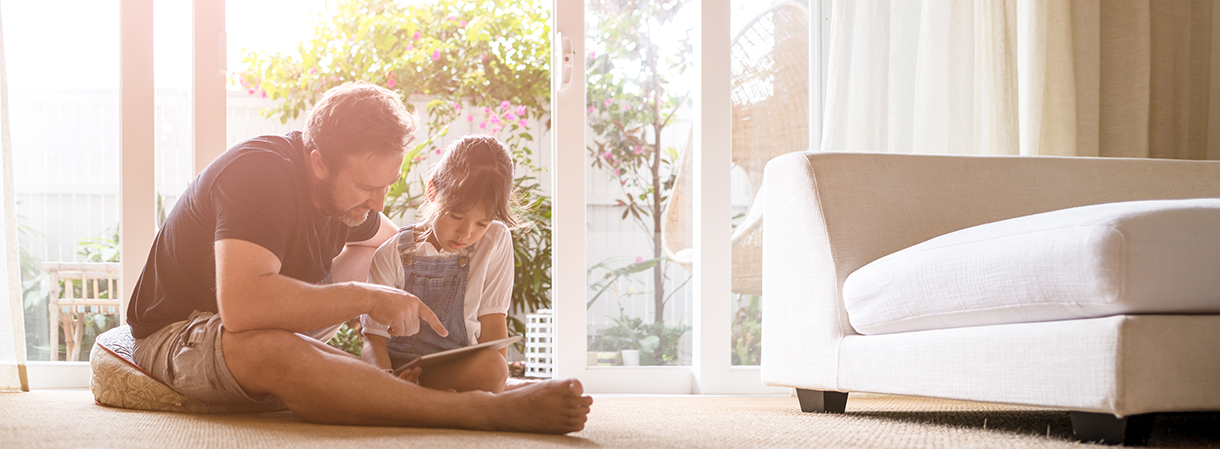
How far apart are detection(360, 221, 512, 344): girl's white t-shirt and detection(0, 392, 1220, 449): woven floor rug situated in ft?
0.99

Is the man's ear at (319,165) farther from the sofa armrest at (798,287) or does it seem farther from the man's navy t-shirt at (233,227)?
the sofa armrest at (798,287)

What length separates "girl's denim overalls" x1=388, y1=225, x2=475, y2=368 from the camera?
5.22 ft

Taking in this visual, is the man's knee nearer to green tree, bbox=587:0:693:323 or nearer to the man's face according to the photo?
the man's face

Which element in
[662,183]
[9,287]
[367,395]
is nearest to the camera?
[367,395]

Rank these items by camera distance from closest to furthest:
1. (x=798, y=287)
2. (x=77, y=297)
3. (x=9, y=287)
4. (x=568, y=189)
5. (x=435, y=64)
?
(x=798, y=287) < (x=9, y=287) < (x=77, y=297) < (x=568, y=189) < (x=435, y=64)

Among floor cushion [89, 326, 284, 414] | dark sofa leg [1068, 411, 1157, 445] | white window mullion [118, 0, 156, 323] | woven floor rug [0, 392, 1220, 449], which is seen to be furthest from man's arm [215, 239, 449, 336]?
white window mullion [118, 0, 156, 323]

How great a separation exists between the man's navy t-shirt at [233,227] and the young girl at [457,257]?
0.51 feet

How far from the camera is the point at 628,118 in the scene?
255 cm

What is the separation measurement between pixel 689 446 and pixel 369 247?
903mm

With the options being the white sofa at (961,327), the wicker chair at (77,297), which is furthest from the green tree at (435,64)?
the white sofa at (961,327)

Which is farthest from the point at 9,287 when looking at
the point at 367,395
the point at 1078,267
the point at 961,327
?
the point at 1078,267

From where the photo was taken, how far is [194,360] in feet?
4.42

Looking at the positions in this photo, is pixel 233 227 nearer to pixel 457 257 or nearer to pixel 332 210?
pixel 332 210

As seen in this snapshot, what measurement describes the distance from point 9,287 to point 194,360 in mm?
1090
